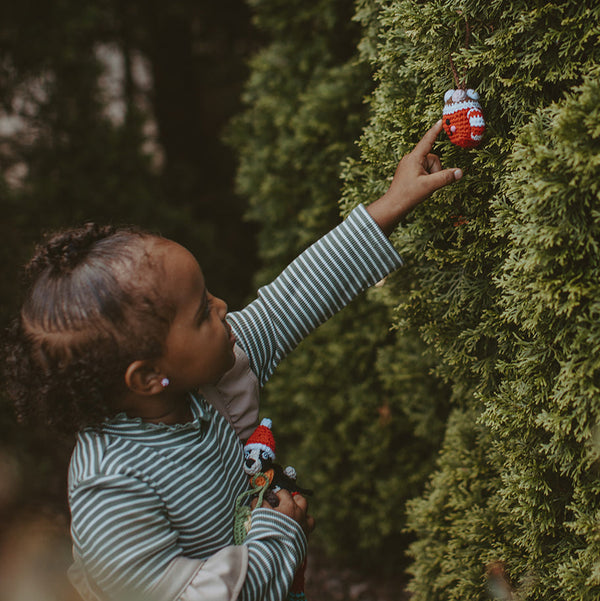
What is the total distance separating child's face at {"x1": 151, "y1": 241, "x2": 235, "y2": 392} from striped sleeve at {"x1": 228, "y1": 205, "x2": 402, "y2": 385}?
0.29 m

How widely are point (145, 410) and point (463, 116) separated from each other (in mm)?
1169

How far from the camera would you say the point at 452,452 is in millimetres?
2418

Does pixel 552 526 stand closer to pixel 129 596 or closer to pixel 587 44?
pixel 129 596

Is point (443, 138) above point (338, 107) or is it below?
below

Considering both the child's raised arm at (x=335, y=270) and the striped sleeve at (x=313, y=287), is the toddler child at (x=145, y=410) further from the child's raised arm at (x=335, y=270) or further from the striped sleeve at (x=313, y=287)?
the striped sleeve at (x=313, y=287)

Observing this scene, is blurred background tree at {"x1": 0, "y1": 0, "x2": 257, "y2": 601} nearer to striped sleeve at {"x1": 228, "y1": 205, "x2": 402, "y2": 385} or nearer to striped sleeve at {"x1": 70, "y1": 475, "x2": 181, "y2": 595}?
striped sleeve at {"x1": 228, "y1": 205, "x2": 402, "y2": 385}

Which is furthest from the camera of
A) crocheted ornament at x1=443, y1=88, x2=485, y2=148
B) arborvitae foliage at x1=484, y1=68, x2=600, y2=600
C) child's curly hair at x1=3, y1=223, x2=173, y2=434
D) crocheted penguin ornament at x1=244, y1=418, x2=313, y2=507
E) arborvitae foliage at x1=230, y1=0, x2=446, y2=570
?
arborvitae foliage at x1=230, y1=0, x2=446, y2=570

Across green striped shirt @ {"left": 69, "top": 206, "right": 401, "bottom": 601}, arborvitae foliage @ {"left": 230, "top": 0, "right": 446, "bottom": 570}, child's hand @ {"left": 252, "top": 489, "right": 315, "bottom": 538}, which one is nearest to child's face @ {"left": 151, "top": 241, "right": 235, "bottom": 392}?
green striped shirt @ {"left": 69, "top": 206, "right": 401, "bottom": 601}

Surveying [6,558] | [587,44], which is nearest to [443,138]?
[587,44]

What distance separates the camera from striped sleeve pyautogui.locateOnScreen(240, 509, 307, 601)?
1486mm

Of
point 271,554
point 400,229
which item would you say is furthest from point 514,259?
point 271,554

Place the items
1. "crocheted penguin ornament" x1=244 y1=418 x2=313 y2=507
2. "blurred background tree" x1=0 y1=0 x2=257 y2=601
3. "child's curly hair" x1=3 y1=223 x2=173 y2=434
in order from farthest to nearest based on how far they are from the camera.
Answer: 1. "blurred background tree" x1=0 y1=0 x2=257 y2=601
2. "crocheted penguin ornament" x1=244 y1=418 x2=313 y2=507
3. "child's curly hair" x1=3 y1=223 x2=173 y2=434

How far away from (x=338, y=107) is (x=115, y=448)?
7.26 ft

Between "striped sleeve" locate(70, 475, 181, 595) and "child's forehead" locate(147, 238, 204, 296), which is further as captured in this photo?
"child's forehead" locate(147, 238, 204, 296)
